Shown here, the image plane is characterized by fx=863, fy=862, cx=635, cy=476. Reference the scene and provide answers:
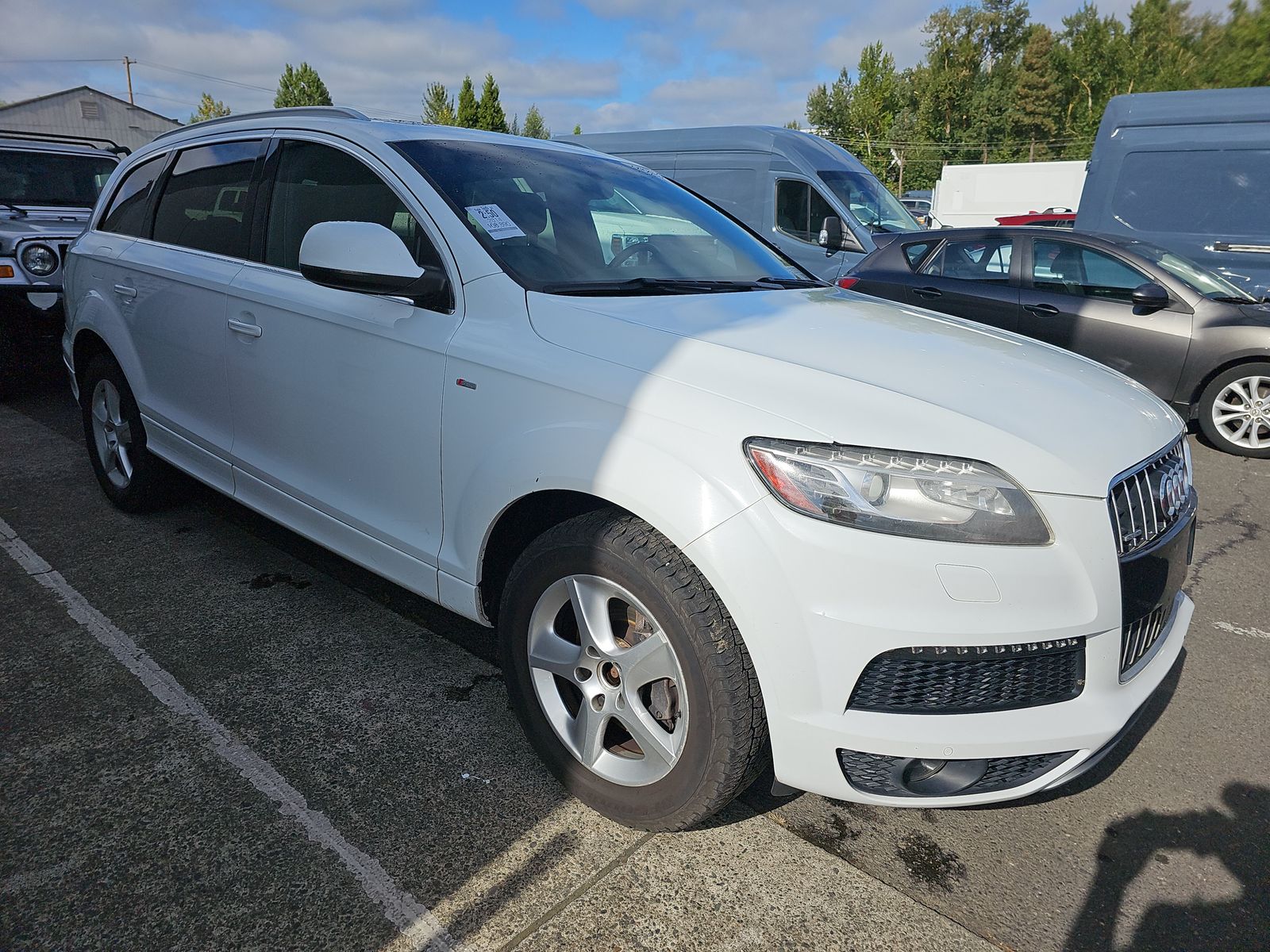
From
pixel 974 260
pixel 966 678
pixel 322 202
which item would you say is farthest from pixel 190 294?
pixel 974 260

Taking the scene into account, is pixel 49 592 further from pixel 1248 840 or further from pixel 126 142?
pixel 126 142

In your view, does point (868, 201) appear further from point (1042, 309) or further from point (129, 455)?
point (129, 455)

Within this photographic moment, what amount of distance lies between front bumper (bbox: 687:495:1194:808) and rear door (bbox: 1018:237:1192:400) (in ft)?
17.3

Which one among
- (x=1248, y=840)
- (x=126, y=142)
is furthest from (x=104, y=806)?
(x=126, y=142)

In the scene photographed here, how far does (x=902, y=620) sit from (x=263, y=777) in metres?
1.73

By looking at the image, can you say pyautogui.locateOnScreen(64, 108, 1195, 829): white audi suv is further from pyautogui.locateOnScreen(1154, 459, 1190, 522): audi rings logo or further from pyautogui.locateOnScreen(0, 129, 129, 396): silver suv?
pyautogui.locateOnScreen(0, 129, 129, 396): silver suv

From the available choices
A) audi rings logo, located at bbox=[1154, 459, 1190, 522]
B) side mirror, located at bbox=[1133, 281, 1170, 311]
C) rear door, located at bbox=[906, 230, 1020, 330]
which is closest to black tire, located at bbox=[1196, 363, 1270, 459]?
side mirror, located at bbox=[1133, 281, 1170, 311]

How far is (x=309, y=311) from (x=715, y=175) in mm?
9157

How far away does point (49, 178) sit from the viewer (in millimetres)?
7562

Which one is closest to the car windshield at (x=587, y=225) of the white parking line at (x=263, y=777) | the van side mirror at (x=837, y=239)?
the white parking line at (x=263, y=777)

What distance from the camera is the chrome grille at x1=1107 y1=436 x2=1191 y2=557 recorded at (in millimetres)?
1863

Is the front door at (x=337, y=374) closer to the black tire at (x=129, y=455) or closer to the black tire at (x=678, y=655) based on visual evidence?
the black tire at (x=678, y=655)

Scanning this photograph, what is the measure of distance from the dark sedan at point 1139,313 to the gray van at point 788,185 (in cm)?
301

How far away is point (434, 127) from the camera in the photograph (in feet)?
10.0
